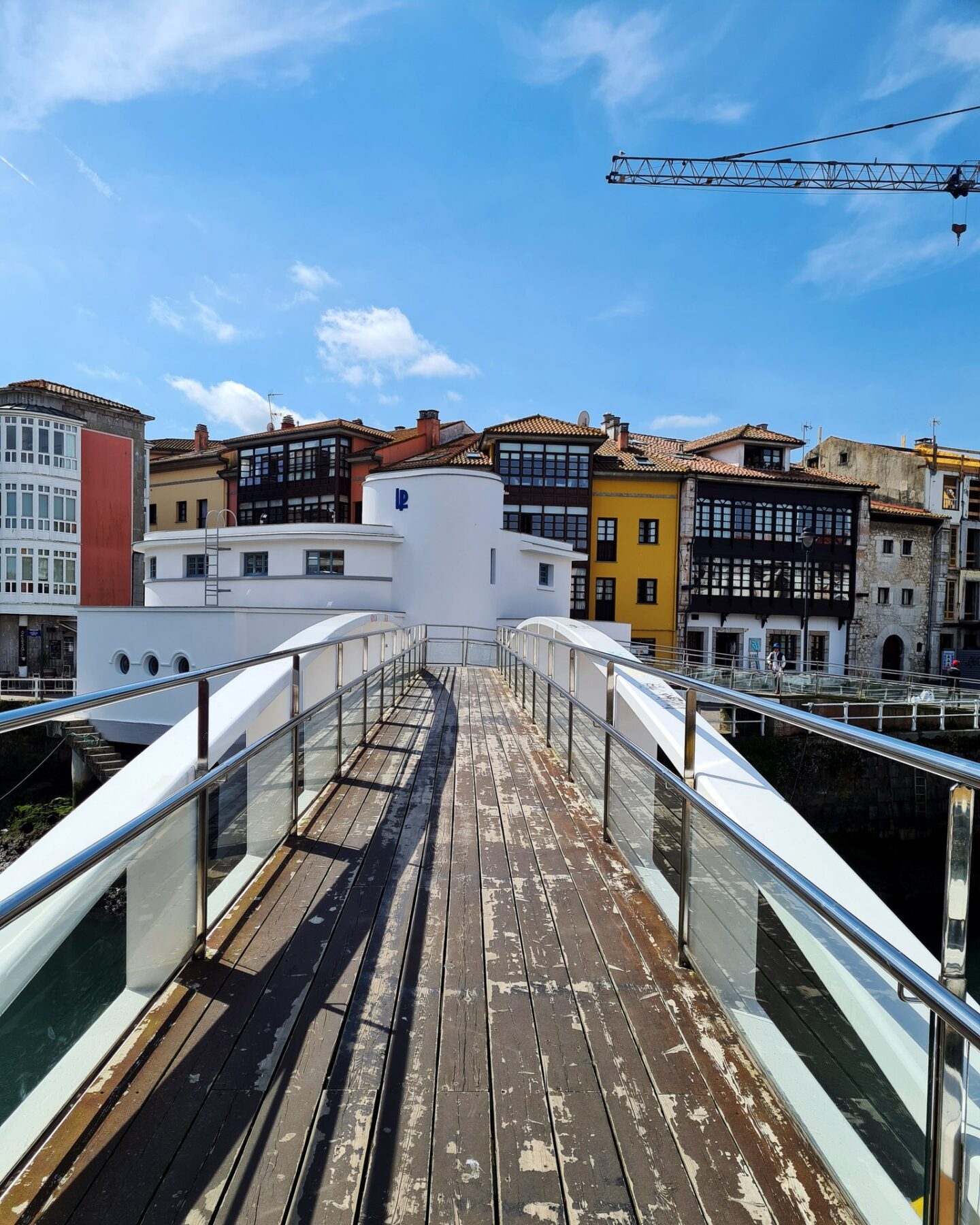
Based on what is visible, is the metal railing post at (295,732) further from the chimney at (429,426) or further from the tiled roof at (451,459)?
the chimney at (429,426)

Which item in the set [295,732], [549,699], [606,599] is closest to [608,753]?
[295,732]

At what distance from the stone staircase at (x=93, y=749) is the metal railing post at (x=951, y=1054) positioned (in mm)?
20875

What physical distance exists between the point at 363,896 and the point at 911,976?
→ 104 inches

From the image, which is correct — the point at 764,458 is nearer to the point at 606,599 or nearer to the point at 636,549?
the point at 636,549

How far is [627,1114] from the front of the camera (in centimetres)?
209

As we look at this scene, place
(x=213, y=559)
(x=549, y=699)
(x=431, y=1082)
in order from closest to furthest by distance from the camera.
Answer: (x=431, y=1082), (x=549, y=699), (x=213, y=559)

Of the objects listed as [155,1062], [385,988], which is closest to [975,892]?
[385,988]

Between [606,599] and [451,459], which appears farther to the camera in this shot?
[606,599]

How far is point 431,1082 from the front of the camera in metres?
2.22

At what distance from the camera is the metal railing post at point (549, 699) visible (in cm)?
779

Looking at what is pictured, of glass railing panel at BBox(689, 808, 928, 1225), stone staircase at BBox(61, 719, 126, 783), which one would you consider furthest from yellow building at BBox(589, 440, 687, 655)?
glass railing panel at BBox(689, 808, 928, 1225)

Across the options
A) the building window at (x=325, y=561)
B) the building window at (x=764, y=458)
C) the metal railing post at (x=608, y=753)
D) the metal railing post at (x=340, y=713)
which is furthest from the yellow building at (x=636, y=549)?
the metal railing post at (x=608, y=753)

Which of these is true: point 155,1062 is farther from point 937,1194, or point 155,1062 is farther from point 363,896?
point 937,1194

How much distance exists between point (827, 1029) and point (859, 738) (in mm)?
787
